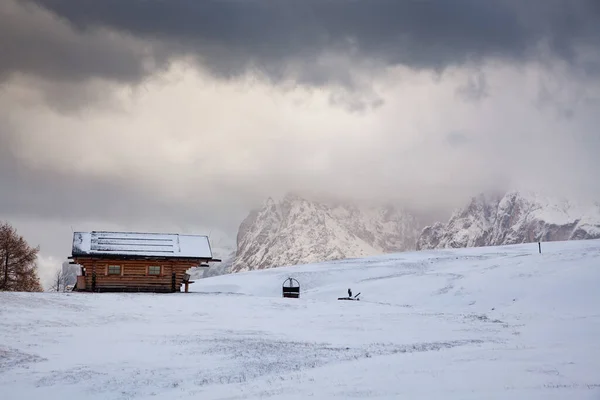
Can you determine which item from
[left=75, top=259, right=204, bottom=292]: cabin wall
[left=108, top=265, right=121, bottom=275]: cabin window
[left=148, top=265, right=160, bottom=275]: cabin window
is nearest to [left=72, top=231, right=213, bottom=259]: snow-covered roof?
[left=75, top=259, right=204, bottom=292]: cabin wall

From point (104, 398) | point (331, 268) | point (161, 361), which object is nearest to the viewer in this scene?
point (104, 398)

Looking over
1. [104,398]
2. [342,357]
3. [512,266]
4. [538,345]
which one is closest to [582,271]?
[512,266]

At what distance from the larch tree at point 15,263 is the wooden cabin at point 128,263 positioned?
389 centimetres

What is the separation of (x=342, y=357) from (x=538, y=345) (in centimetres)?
697

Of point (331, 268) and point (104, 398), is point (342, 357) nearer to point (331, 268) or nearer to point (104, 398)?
point (104, 398)

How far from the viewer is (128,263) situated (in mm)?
47531

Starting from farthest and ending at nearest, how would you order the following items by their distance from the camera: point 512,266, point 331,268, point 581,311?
point 331,268 < point 512,266 < point 581,311

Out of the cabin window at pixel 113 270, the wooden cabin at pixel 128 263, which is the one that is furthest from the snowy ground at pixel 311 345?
the cabin window at pixel 113 270

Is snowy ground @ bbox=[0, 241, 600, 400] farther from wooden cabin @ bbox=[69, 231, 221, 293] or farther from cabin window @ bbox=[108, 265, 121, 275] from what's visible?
cabin window @ bbox=[108, 265, 121, 275]

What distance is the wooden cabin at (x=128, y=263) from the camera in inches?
1837

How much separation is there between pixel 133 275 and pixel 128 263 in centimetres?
105

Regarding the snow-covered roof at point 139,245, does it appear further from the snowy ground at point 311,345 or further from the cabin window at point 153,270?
the snowy ground at point 311,345

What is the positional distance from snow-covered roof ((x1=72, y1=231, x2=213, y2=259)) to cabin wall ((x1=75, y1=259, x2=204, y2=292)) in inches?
31.8

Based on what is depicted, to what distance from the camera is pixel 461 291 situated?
43.6 meters
